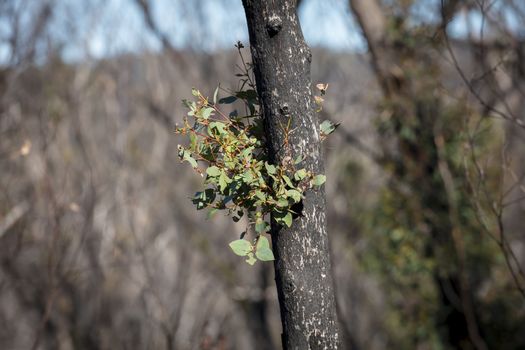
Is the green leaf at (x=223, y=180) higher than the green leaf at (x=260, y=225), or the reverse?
the green leaf at (x=223, y=180)

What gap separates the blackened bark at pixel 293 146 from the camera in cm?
166

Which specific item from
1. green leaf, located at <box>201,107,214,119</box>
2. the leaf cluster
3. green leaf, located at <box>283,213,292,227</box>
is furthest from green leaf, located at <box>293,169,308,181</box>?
green leaf, located at <box>201,107,214,119</box>

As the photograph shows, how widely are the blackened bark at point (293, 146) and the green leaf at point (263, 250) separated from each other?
0.14 feet

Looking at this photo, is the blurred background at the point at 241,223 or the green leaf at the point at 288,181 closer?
the green leaf at the point at 288,181

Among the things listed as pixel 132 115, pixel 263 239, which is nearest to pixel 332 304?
pixel 263 239

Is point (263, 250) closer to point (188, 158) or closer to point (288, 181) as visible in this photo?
point (288, 181)

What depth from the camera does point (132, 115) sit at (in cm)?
1182

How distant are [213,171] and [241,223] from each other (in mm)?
10628

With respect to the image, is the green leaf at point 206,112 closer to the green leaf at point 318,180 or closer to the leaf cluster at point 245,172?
the leaf cluster at point 245,172

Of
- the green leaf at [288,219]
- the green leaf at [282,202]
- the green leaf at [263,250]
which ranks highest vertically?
the green leaf at [282,202]

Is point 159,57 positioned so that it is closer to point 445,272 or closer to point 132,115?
point 132,115

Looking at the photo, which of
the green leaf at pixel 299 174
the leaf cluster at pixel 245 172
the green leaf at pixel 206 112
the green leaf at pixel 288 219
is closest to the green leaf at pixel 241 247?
the leaf cluster at pixel 245 172

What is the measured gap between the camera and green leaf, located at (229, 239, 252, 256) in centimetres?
166

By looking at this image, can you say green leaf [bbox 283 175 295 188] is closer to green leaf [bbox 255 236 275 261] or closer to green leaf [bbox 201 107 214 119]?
green leaf [bbox 255 236 275 261]
